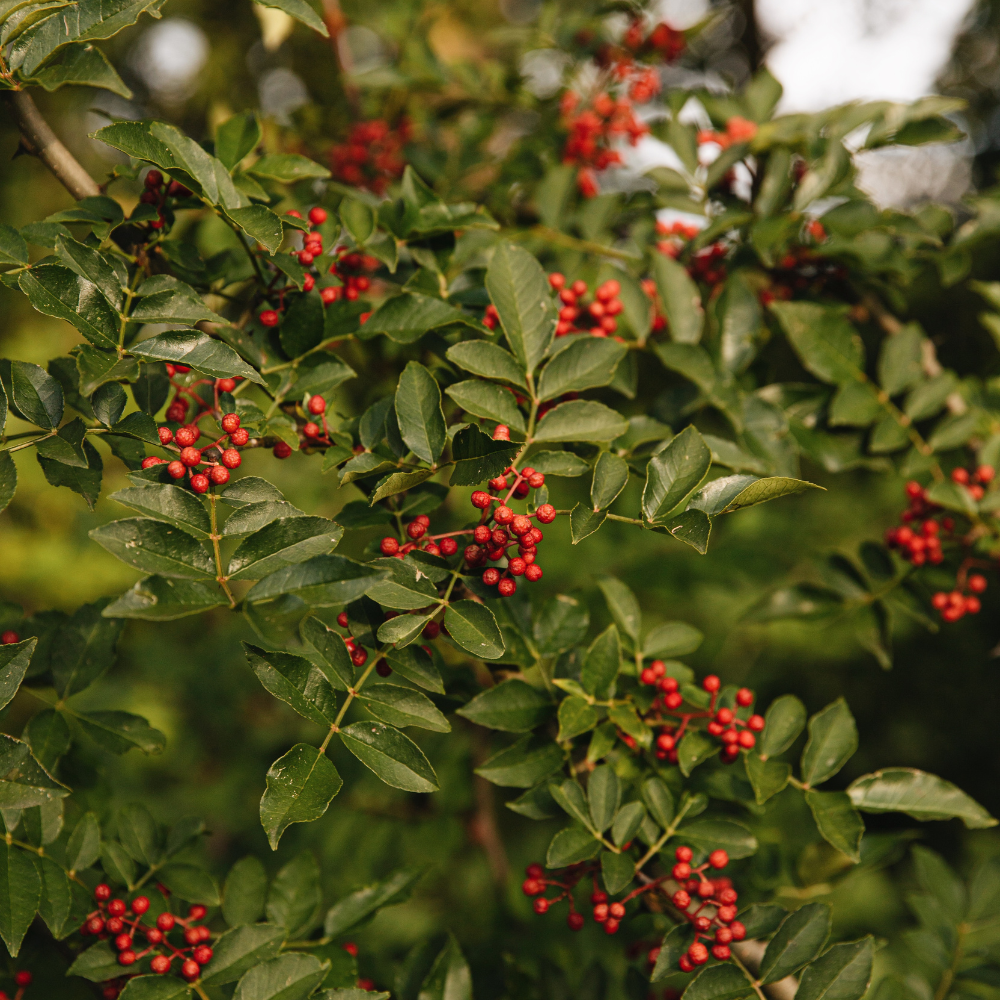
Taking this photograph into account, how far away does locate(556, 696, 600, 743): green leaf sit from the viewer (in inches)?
35.4

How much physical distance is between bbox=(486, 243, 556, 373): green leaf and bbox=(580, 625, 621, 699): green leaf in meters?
0.36

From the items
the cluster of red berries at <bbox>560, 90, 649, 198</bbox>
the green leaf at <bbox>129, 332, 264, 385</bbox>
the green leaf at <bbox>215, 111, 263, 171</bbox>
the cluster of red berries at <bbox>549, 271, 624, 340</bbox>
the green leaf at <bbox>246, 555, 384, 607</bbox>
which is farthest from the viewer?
the cluster of red berries at <bbox>560, 90, 649, 198</bbox>

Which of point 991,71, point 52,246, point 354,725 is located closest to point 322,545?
point 354,725

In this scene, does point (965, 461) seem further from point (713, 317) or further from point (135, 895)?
point (135, 895)

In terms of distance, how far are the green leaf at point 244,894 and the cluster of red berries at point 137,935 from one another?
0.22ft

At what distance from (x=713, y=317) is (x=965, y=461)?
59 centimetres

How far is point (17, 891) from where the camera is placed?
0.86 meters

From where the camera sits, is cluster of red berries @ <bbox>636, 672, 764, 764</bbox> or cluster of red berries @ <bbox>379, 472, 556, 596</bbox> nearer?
cluster of red berries @ <bbox>379, 472, 556, 596</bbox>

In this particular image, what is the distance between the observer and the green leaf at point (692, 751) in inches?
38.1

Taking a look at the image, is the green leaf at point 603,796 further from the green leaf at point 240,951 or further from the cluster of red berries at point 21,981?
the cluster of red berries at point 21,981

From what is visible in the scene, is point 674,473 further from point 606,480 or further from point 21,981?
point 21,981

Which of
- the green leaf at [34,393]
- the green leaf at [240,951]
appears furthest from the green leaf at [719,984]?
the green leaf at [34,393]

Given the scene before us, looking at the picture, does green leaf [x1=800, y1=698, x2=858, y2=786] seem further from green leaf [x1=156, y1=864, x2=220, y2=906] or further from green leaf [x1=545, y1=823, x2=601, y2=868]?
green leaf [x1=156, y1=864, x2=220, y2=906]

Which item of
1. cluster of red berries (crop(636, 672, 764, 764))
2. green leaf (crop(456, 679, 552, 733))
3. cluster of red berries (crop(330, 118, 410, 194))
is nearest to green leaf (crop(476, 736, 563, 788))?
green leaf (crop(456, 679, 552, 733))
